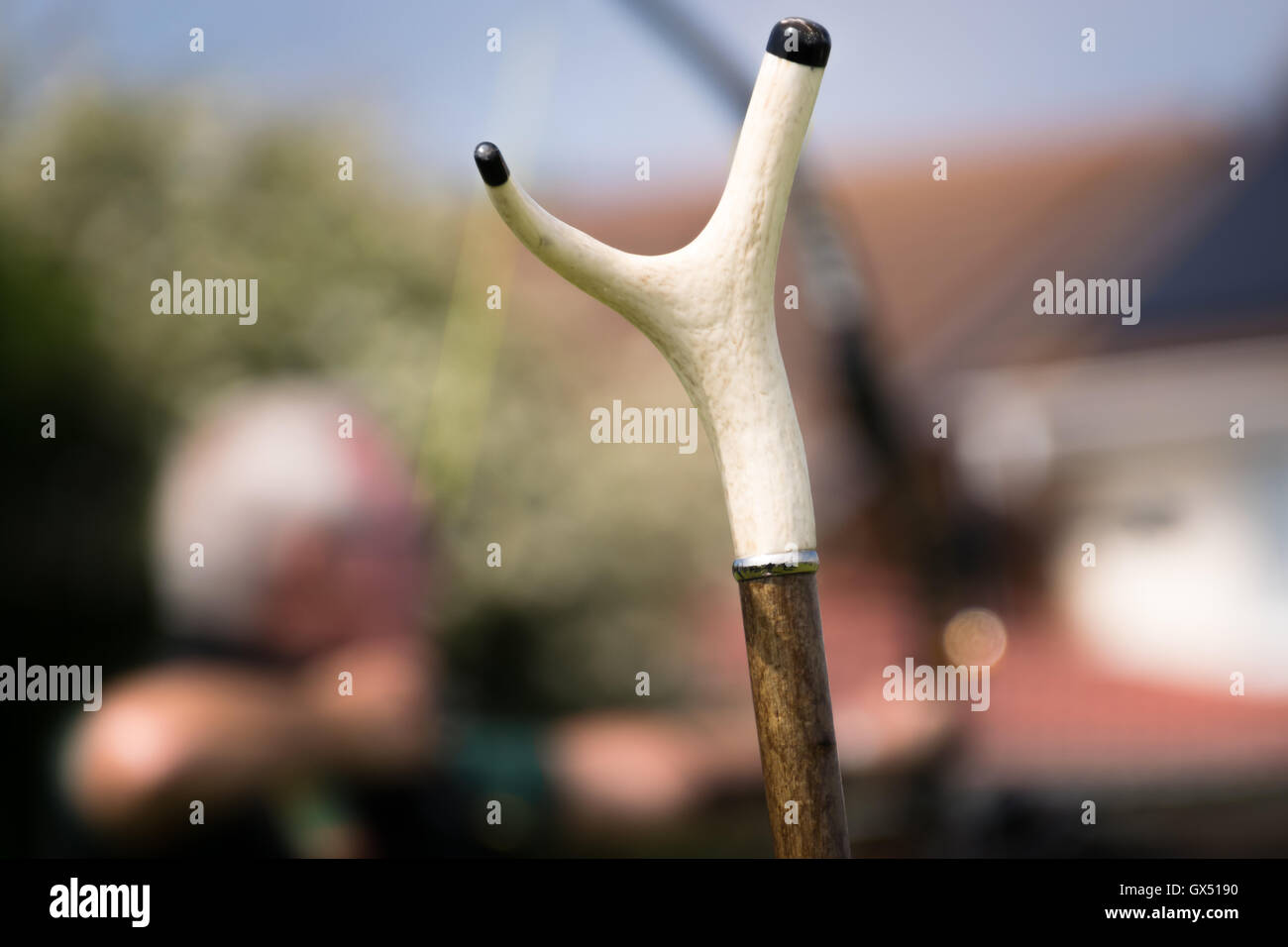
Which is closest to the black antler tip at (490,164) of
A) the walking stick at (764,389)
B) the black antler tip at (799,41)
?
the walking stick at (764,389)

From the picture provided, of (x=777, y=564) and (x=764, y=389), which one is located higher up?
(x=764, y=389)

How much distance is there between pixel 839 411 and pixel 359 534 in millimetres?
1111

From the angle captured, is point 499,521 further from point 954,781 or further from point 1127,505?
point 1127,505

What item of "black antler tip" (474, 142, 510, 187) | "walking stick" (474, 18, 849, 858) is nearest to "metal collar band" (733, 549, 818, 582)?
"walking stick" (474, 18, 849, 858)

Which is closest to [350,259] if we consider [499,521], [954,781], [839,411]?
[499,521]

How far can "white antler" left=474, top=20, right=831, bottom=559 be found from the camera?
711 mm

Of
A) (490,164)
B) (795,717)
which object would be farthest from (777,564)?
(490,164)

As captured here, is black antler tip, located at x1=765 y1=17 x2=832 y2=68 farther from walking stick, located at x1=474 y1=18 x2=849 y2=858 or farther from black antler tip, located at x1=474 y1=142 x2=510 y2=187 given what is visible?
black antler tip, located at x1=474 y1=142 x2=510 y2=187

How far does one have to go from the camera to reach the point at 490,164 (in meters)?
0.64

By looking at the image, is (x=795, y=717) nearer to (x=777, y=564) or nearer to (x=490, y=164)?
(x=777, y=564)

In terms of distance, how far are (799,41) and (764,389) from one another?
24cm

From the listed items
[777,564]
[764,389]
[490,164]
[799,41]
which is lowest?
[777,564]

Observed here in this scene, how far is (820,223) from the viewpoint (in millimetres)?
2303

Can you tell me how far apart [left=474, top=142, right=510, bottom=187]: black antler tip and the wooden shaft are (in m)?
0.31
